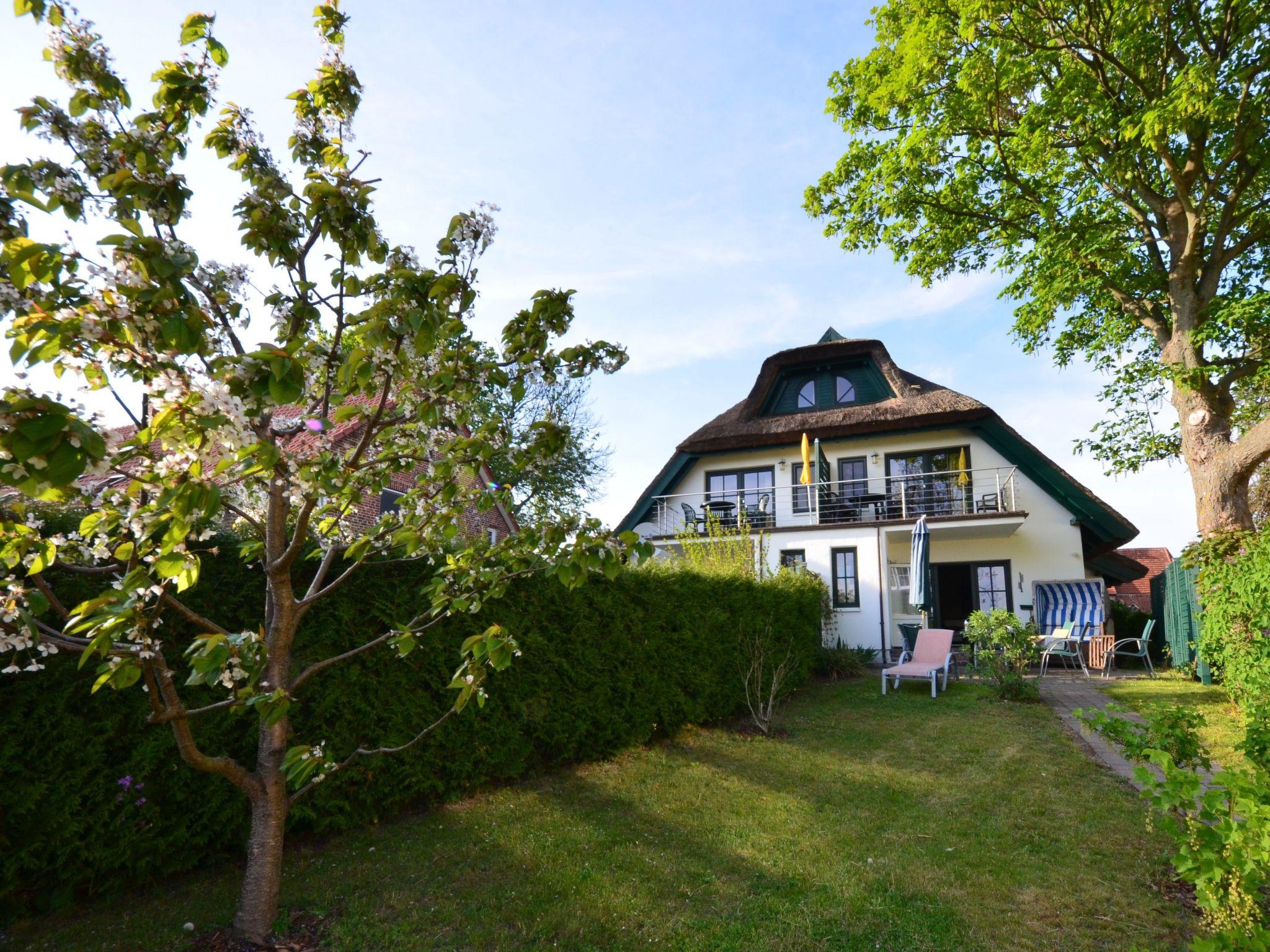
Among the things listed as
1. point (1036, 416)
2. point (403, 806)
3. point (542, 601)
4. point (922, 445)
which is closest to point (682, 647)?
point (542, 601)

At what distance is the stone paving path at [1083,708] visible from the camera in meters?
5.91

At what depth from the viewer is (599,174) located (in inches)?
209

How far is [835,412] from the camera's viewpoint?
16969mm

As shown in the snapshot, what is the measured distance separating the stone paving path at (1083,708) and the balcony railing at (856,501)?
4090 mm

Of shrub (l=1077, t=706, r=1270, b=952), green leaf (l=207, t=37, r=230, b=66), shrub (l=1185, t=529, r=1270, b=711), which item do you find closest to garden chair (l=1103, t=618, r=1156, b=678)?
shrub (l=1185, t=529, r=1270, b=711)

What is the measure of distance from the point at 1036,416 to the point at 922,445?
2.58 metres

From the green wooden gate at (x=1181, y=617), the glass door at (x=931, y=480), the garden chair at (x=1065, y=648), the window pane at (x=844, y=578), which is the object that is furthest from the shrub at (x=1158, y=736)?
the glass door at (x=931, y=480)

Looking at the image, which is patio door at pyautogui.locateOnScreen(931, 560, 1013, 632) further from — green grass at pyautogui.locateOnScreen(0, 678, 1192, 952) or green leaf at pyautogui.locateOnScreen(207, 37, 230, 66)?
green leaf at pyautogui.locateOnScreen(207, 37, 230, 66)

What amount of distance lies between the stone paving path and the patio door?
2.95m

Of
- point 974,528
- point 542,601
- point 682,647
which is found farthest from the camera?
point 974,528

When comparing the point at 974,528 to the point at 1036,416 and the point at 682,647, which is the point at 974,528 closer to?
the point at 1036,416

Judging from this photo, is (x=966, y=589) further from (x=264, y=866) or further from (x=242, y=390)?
(x=242, y=390)

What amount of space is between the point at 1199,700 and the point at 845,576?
21.5ft

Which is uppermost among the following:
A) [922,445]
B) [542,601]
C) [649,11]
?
[649,11]
